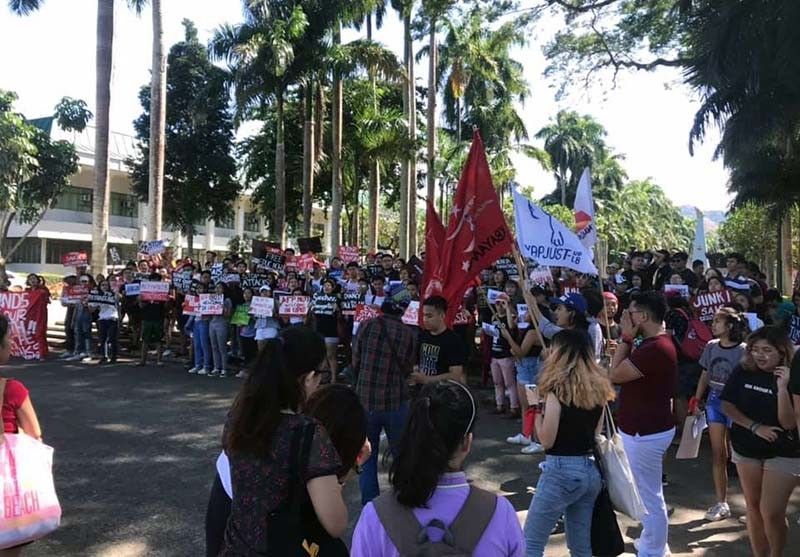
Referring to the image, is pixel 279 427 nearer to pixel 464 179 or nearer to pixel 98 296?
pixel 464 179

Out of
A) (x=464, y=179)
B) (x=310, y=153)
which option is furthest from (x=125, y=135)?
(x=464, y=179)

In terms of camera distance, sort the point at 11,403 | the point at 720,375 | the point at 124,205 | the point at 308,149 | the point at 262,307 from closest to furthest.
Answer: the point at 11,403
the point at 720,375
the point at 262,307
the point at 308,149
the point at 124,205

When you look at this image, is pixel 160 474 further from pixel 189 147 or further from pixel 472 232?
pixel 189 147

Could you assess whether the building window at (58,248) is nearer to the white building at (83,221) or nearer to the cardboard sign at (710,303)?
the white building at (83,221)

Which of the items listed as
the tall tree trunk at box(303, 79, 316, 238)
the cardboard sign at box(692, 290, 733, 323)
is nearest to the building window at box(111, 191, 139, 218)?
the tall tree trunk at box(303, 79, 316, 238)

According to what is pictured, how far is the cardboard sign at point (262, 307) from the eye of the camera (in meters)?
11.5

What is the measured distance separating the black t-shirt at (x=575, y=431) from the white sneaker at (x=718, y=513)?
2.70 metres

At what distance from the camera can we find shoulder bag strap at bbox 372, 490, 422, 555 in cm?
199

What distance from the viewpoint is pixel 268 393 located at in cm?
243

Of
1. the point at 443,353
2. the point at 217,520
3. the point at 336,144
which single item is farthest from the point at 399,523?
the point at 336,144

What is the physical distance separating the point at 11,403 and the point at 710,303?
748cm

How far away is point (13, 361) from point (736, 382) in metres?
13.8

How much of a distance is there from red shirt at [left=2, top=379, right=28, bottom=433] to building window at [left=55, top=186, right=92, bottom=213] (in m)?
44.9

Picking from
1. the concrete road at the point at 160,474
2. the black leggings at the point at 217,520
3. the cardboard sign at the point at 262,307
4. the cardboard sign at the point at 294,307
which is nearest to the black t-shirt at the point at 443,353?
the concrete road at the point at 160,474
